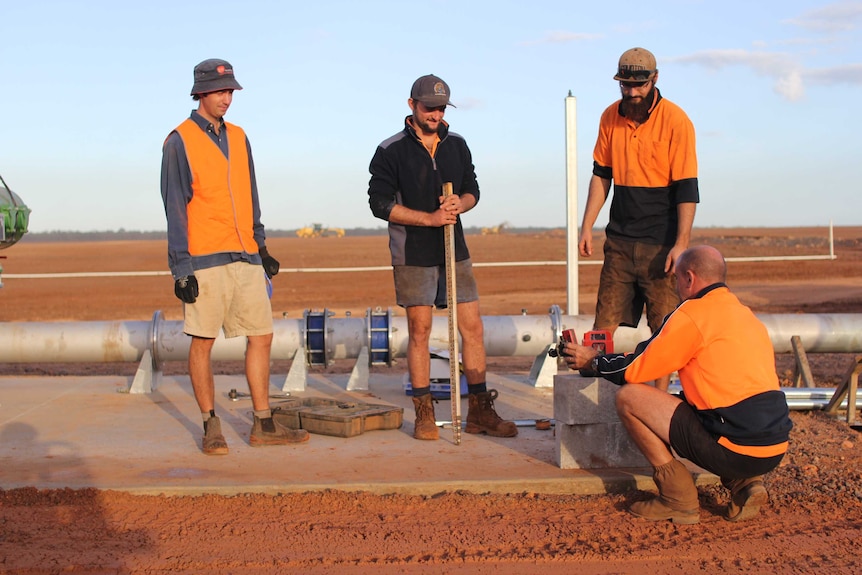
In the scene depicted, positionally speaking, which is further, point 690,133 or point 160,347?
point 160,347

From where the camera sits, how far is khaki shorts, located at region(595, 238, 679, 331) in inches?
236

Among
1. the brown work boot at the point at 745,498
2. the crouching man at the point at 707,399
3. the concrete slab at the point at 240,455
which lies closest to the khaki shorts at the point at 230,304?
the concrete slab at the point at 240,455

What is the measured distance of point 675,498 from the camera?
14.8ft

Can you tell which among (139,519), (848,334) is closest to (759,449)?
(139,519)

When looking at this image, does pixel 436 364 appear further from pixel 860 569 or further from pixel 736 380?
pixel 860 569

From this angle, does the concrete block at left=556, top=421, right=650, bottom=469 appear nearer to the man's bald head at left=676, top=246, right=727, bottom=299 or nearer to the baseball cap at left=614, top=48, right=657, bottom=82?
the man's bald head at left=676, top=246, right=727, bottom=299

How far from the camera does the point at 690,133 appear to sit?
5863 mm

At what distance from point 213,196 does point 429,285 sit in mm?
1469

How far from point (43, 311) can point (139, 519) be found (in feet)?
61.7

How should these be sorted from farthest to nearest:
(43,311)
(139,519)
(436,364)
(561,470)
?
1. (43,311)
2. (436,364)
3. (561,470)
4. (139,519)

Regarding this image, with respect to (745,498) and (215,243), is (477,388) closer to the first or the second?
(215,243)

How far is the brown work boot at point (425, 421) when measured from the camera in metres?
6.11

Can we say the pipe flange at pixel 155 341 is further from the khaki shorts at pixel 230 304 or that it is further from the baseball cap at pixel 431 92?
the baseball cap at pixel 431 92

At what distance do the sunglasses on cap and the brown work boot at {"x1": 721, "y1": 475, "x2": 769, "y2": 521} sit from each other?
2.41 m
